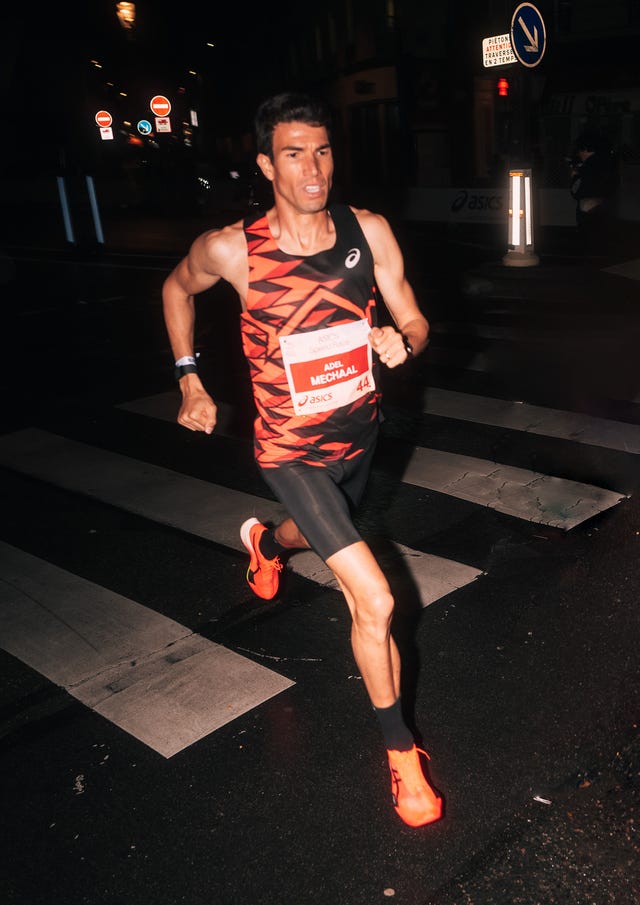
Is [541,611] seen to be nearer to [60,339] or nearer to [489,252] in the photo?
[60,339]

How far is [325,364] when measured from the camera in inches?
124

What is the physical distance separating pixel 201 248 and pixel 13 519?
10.4 ft

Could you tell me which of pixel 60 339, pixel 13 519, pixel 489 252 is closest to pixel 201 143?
pixel 489 252

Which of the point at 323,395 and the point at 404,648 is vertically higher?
the point at 323,395

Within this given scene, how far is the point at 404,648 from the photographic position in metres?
3.94

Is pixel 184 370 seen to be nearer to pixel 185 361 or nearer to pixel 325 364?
pixel 185 361

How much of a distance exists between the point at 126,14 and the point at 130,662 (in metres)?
47.4

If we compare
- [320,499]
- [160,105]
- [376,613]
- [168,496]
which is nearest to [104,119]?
[160,105]

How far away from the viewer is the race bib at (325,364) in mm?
3133

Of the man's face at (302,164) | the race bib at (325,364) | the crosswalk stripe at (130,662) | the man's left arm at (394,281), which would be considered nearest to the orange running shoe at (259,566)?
the crosswalk stripe at (130,662)

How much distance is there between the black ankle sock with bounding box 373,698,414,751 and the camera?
2.95m

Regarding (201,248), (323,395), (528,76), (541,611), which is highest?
(528,76)

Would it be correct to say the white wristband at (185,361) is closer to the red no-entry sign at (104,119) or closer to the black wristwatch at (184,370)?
the black wristwatch at (184,370)

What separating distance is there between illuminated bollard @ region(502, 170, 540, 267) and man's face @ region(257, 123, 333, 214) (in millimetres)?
10687
